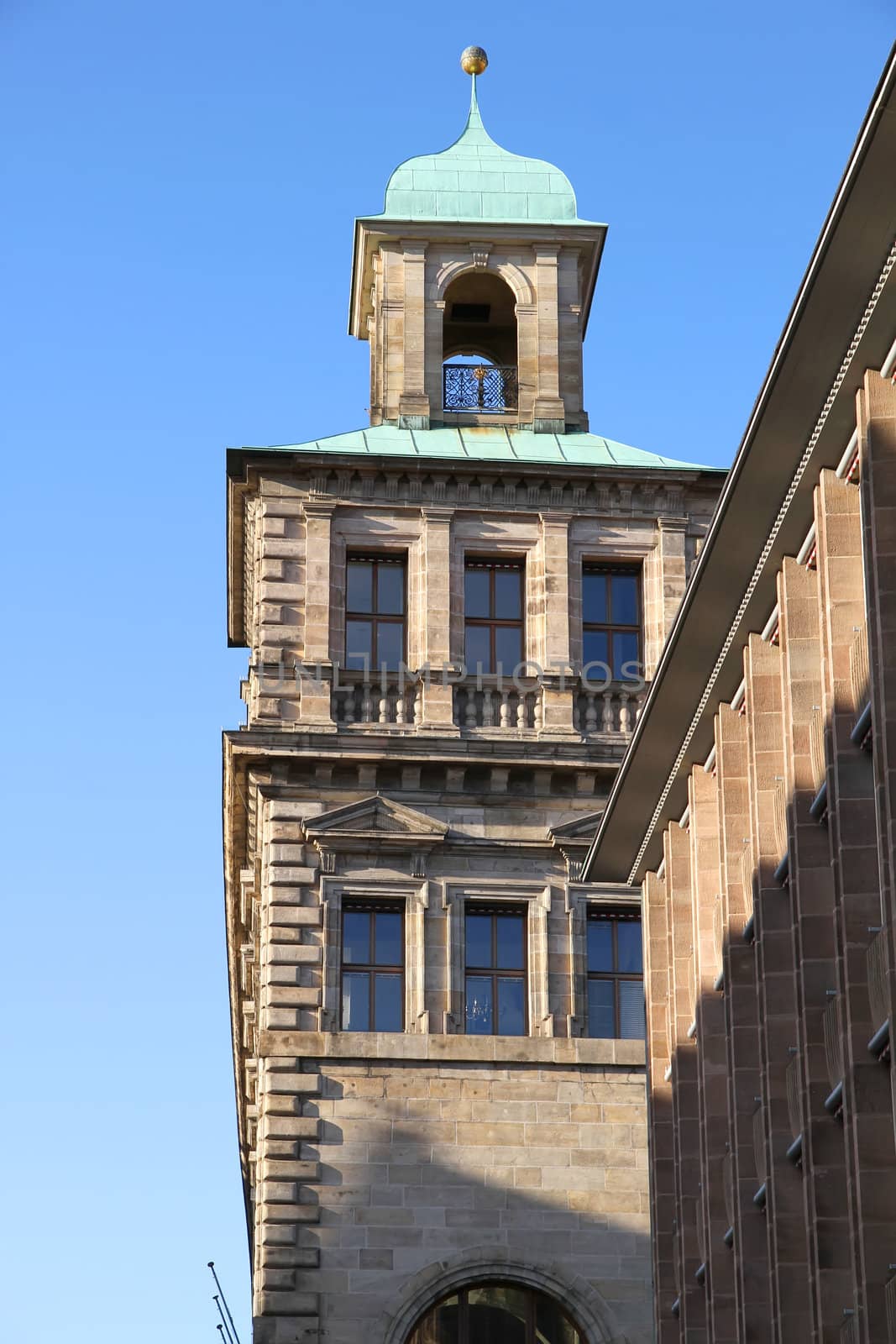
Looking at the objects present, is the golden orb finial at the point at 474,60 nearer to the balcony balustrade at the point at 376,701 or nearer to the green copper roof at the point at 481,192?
the green copper roof at the point at 481,192

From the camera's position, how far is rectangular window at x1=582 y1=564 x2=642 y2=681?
57125mm

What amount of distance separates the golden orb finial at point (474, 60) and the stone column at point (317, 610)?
59.0 feet

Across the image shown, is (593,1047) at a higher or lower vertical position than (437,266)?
lower

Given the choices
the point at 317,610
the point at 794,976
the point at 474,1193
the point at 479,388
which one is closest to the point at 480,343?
the point at 479,388

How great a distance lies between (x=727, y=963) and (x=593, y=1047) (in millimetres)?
15524

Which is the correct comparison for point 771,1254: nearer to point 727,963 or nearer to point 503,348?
point 727,963

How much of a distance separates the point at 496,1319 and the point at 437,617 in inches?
533

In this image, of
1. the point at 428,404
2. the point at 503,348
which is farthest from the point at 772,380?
the point at 503,348

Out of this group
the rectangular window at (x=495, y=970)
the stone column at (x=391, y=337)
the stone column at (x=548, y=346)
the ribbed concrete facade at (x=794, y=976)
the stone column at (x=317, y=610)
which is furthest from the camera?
the stone column at (x=548, y=346)

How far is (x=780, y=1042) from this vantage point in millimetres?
35531

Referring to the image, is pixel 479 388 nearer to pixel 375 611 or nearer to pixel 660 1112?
pixel 375 611

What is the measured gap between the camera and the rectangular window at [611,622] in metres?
57.1

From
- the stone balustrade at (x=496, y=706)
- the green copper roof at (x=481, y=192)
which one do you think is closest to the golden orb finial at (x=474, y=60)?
the green copper roof at (x=481, y=192)

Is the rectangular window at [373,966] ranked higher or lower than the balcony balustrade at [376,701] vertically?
lower
